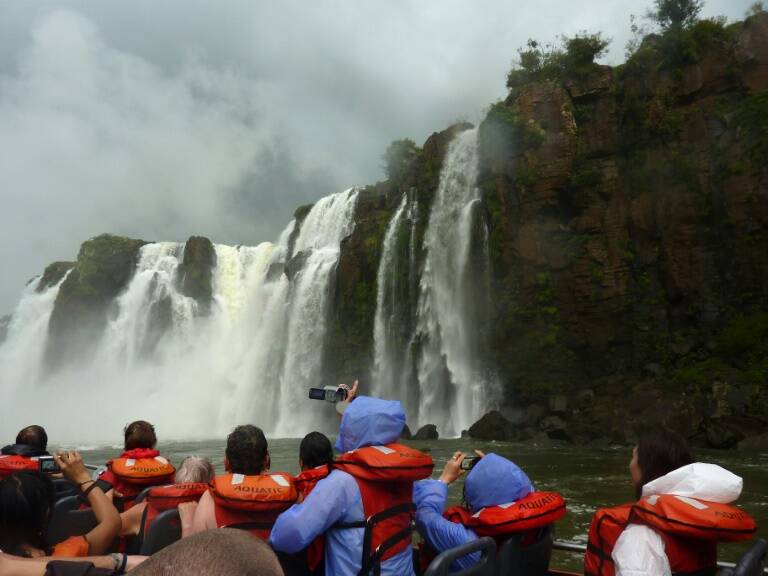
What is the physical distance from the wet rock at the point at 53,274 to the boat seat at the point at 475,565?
6064cm

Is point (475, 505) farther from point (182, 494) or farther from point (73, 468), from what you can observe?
point (73, 468)

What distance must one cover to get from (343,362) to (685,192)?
18004 millimetres

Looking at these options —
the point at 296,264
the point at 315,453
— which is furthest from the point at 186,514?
the point at 296,264

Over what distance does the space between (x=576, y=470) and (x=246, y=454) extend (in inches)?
532

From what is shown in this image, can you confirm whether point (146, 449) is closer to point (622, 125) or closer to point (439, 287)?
point (439, 287)

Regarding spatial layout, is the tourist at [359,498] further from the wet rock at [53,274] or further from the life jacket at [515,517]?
the wet rock at [53,274]

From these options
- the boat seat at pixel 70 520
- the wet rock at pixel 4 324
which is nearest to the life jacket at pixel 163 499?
the boat seat at pixel 70 520

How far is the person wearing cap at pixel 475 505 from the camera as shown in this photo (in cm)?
333

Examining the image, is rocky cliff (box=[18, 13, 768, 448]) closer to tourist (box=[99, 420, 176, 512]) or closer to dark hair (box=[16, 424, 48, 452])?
dark hair (box=[16, 424, 48, 452])

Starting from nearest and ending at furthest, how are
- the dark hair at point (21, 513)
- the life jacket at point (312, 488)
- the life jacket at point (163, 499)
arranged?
1. the dark hair at point (21, 513)
2. the life jacket at point (312, 488)
3. the life jacket at point (163, 499)

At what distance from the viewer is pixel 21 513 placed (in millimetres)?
2584

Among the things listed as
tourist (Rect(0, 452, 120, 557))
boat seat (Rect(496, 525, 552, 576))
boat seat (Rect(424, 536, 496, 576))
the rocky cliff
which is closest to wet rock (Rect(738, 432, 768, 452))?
the rocky cliff

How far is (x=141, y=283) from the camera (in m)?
47.4

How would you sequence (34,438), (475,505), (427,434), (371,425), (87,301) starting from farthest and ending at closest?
(87,301)
(427,434)
(34,438)
(475,505)
(371,425)
